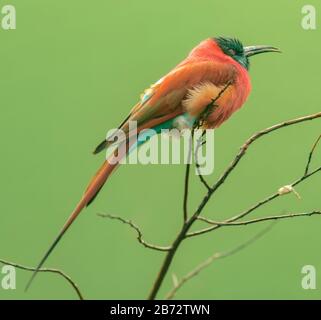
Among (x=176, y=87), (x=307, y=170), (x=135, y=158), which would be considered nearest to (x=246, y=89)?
(x=176, y=87)

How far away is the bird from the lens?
1.49m

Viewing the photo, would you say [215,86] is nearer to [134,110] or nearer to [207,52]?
[207,52]

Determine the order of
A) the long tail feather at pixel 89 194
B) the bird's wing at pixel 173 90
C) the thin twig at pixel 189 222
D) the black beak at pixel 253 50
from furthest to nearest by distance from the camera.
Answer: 1. the black beak at pixel 253 50
2. the bird's wing at pixel 173 90
3. the long tail feather at pixel 89 194
4. the thin twig at pixel 189 222

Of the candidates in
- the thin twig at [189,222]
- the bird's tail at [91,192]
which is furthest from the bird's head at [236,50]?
the thin twig at [189,222]

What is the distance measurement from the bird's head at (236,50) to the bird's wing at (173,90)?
84 mm

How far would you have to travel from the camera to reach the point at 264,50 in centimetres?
171

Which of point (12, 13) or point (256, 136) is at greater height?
point (12, 13)

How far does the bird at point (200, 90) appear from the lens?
1485 millimetres

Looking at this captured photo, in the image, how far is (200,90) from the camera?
1.59m

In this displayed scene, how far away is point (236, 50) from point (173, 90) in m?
0.33

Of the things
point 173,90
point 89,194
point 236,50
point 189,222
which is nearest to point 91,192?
point 89,194

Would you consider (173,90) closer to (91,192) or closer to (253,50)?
(253,50)

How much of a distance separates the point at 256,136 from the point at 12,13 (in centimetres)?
107

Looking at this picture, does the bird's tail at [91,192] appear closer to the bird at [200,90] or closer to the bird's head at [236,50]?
the bird at [200,90]
